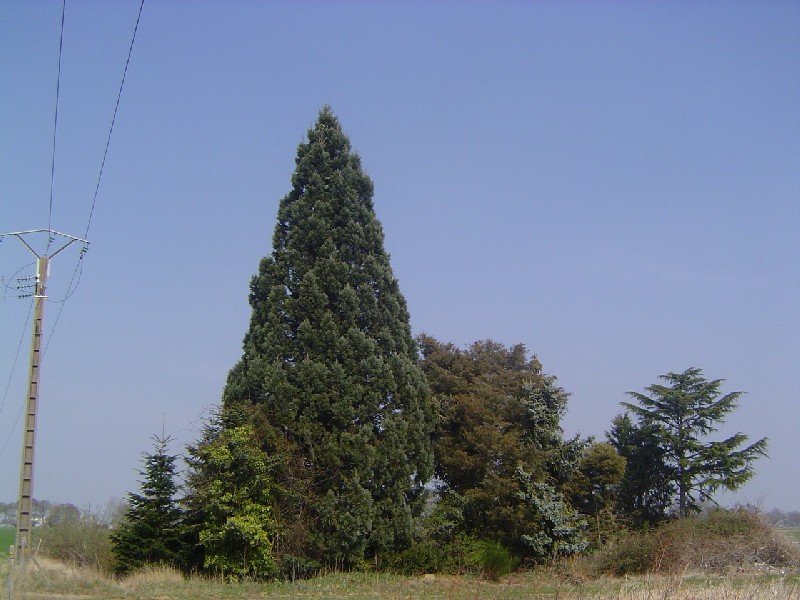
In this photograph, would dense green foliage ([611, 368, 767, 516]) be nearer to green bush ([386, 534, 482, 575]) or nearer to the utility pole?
green bush ([386, 534, 482, 575])

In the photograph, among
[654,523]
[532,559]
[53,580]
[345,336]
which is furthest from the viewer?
[654,523]

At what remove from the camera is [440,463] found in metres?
27.0

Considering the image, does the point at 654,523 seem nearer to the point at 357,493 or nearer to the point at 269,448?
the point at 357,493

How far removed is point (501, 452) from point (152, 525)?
1120 cm

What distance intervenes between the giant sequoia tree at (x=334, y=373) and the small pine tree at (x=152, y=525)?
276 centimetres

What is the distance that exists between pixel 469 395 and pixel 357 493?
7.07 m

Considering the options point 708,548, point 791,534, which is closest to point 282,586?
point 708,548

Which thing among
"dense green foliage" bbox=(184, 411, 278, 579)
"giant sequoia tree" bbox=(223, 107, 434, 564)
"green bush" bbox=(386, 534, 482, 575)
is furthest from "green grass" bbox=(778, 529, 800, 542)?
"dense green foliage" bbox=(184, 411, 278, 579)

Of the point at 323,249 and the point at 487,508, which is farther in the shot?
the point at 487,508

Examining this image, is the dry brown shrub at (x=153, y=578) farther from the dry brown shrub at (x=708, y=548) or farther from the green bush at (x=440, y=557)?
the dry brown shrub at (x=708, y=548)

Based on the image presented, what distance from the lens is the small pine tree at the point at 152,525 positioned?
2100cm

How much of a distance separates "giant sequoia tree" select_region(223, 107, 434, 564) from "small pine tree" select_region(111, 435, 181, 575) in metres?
2.76

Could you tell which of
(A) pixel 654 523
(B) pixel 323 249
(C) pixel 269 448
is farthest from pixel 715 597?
(A) pixel 654 523

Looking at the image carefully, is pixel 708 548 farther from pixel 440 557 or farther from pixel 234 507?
pixel 234 507
